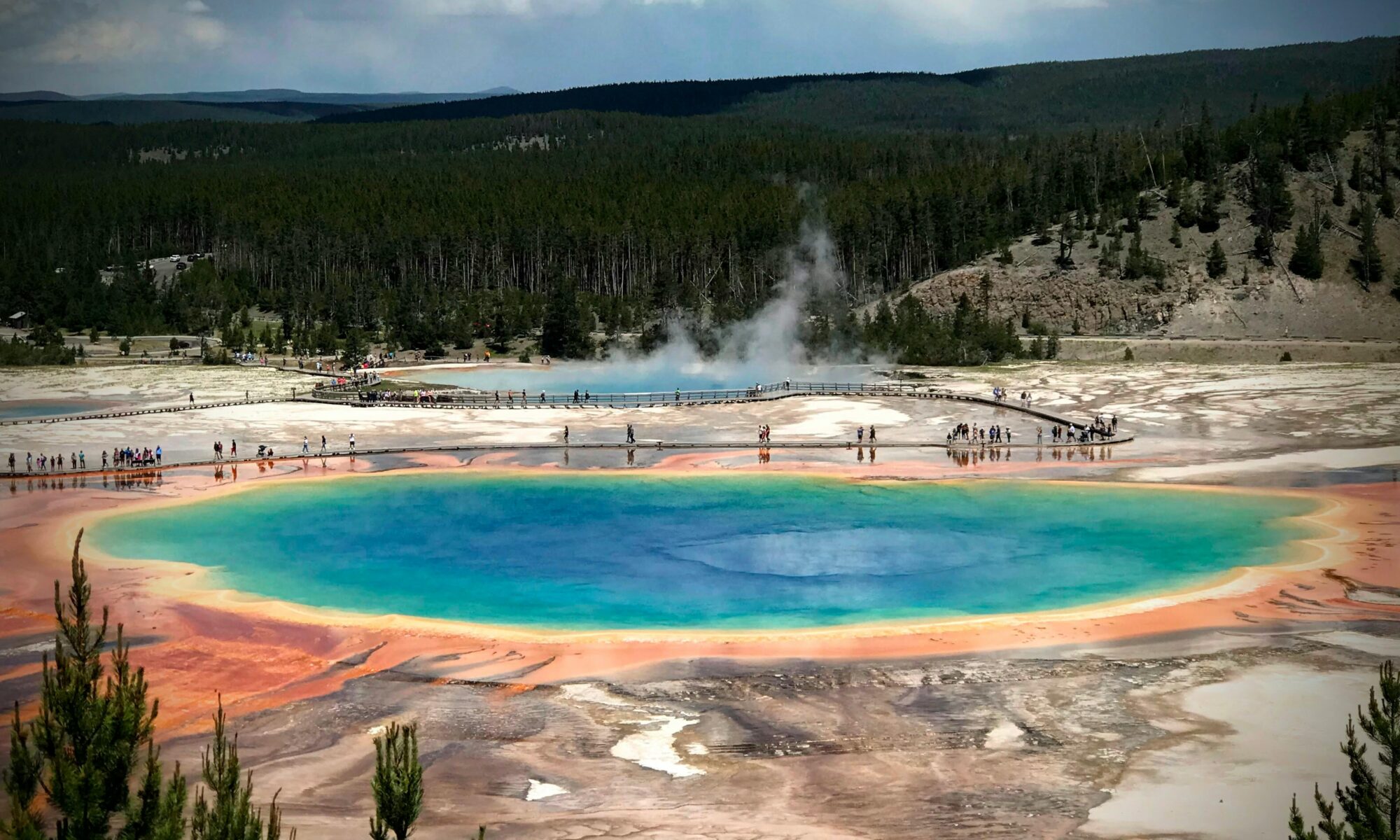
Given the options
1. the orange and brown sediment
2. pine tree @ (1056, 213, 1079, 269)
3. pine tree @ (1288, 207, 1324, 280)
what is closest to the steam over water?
pine tree @ (1056, 213, 1079, 269)

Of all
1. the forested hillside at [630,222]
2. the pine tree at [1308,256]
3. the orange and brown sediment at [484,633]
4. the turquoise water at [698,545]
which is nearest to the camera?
the orange and brown sediment at [484,633]

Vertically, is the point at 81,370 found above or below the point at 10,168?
below

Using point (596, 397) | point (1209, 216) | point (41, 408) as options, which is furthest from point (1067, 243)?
point (41, 408)

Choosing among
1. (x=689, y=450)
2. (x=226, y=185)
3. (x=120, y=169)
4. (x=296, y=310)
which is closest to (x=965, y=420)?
(x=689, y=450)

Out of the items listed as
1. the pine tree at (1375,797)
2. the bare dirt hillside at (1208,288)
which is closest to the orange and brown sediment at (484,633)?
the pine tree at (1375,797)

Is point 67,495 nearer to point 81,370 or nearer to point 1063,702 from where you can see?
point 1063,702

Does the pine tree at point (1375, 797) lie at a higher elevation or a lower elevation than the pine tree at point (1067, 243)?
lower

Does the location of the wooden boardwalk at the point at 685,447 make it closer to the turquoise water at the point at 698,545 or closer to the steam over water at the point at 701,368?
the turquoise water at the point at 698,545
